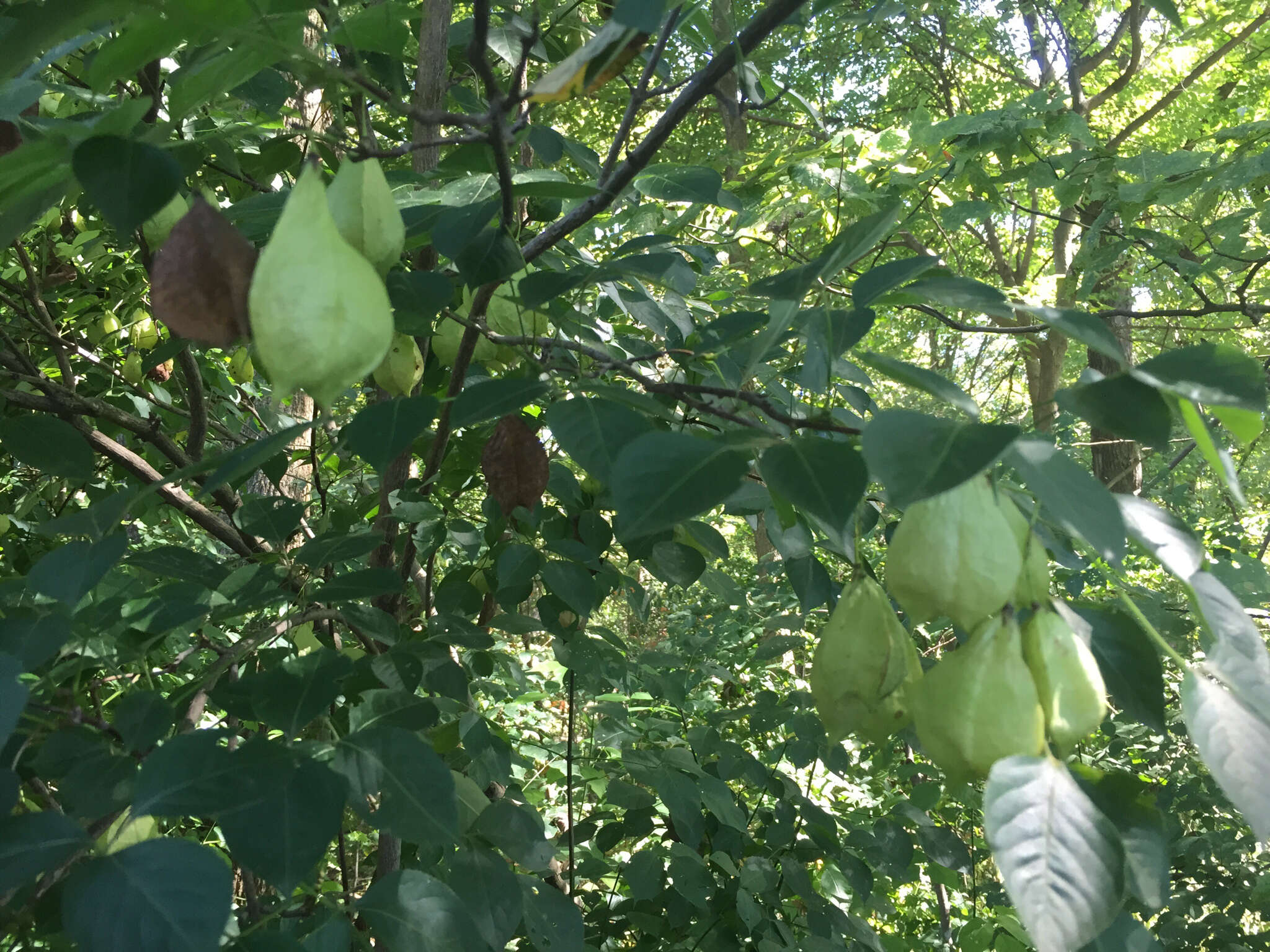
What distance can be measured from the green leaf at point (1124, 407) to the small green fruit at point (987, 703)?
0.32ft

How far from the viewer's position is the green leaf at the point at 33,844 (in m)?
0.39

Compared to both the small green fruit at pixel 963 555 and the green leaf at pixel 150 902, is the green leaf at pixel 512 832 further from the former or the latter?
the small green fruit at pixel 963 555

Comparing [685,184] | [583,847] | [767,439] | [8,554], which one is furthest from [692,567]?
[8,554]

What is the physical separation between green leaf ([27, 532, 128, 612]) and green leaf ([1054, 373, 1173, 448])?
0.51 metres

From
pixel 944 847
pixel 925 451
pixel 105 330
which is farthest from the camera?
pixel 105 330

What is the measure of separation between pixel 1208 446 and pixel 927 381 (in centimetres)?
12

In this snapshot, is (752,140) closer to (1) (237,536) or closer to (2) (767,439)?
(1) (237,536)

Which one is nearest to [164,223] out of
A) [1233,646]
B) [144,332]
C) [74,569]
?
[74,569]

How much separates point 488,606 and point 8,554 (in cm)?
90

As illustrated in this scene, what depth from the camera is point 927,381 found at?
1.34 feet

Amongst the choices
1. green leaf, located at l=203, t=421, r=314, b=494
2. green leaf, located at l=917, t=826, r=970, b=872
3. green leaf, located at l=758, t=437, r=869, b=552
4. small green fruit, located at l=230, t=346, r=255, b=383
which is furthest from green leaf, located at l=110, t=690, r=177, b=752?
green leaf, located at l=917, t=826, r=970, b=872

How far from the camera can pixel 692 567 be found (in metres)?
0.86

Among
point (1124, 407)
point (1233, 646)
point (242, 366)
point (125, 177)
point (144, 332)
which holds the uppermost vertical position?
point (144, 332)

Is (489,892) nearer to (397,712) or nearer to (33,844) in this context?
(397,712)
